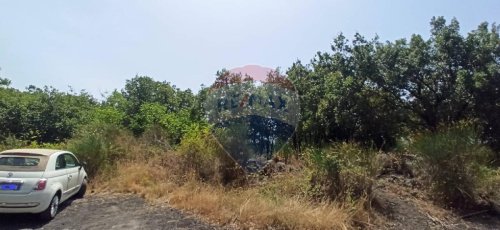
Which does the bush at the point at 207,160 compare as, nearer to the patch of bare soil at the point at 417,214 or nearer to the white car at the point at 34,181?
the white car at the point at 34,181

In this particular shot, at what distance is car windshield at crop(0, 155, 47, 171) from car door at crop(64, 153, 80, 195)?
0.92m

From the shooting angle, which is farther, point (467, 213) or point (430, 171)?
point (430, 171)

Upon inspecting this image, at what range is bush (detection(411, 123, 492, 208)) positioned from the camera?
930cm

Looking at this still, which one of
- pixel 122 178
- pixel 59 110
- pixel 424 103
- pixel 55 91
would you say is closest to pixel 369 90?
pixel 424 103

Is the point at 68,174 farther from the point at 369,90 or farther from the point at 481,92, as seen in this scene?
the point at 481,92

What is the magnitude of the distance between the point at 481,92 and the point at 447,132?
13.2 feet

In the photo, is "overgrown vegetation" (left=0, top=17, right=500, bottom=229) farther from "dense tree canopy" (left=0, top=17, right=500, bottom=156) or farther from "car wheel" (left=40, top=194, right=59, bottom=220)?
"car wheel" (left=40, top=194, right=59, bottom=220)

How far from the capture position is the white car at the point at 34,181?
718 centimetres

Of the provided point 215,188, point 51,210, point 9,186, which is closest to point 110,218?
point 51,210

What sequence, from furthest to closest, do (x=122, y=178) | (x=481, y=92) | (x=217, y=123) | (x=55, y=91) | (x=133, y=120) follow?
(x=55, y=91) → (x=133, y=120) → (x=481, y=92) → (x=217, y=123) → (x=122, y=178)

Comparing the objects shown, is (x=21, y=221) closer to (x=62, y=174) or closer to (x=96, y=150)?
(x=62, y=174)

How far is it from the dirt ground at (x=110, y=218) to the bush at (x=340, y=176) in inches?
111

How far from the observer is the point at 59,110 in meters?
16.0

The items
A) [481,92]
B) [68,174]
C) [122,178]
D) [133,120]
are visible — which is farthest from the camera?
[133,120]
